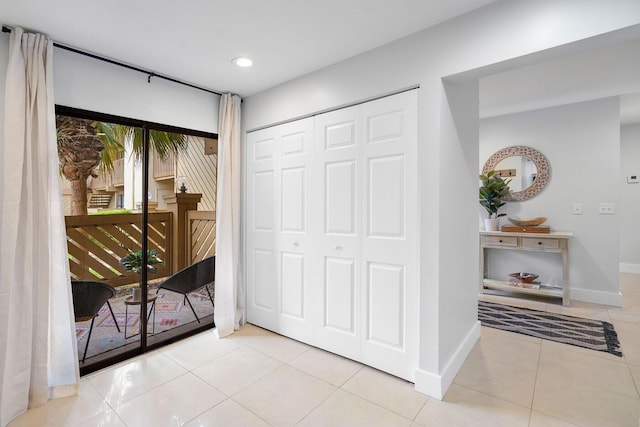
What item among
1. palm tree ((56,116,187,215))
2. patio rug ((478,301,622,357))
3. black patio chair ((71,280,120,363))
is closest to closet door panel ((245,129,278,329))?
palm tree ((56,116,187,215))

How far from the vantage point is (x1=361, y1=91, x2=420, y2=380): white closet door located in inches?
80.7

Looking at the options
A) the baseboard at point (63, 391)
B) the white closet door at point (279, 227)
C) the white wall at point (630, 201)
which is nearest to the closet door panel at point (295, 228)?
the white closet door at point (279, 227)

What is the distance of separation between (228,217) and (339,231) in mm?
1177

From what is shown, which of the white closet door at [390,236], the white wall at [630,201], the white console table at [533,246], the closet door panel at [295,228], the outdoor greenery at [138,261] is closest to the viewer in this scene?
the white closet door at [390,236]

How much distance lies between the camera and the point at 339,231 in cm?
243

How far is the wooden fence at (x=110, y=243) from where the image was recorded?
7.28 feet

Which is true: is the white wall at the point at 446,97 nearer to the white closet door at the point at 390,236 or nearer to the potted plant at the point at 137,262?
the white closet door at the point at 390,236

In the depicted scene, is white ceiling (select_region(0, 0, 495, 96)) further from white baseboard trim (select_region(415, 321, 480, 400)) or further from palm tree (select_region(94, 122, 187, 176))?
white baseboard trim (select_region(415, 321, 480, 400))

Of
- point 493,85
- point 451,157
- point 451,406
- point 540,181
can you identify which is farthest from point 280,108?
point 540,181

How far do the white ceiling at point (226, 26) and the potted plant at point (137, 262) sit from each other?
5.04 ft

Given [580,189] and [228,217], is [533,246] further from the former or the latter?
[228,217]

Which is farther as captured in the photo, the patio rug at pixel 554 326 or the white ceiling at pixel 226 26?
the patio rug at pixel 554 326

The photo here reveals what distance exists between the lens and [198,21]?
186 cm

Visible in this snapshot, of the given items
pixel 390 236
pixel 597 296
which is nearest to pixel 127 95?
pixel 390 236
